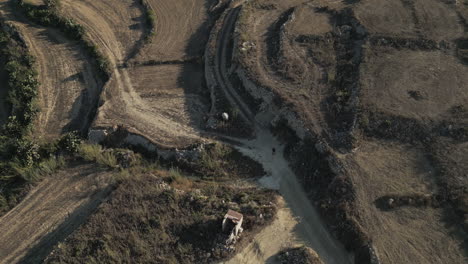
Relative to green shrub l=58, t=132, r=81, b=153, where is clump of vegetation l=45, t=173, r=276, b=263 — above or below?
below

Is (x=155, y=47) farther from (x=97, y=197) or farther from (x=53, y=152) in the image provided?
(x=97, y=197)

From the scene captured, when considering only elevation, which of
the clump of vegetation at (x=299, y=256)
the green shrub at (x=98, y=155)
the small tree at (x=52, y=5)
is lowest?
the clump of vegetation at (x=299, y=256)

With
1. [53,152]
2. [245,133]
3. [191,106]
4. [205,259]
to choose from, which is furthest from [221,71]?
[205,259]

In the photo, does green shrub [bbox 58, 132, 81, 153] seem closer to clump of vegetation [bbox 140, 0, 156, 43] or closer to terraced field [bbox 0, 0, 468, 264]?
terraced field [bbox 0, 0, 468, 264]

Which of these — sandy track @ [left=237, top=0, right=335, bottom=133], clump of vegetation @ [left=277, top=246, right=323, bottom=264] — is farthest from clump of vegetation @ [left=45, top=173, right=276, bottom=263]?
sandy track @ [left=237, top=0, right=335, bottom=133]

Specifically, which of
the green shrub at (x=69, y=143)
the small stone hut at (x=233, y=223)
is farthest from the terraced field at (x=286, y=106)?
the green shrub at (x=69, y=143)

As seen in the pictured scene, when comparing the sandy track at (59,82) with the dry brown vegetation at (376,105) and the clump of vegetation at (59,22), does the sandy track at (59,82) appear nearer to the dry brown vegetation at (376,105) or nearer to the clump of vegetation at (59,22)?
the clump of vegetation at (59,22)
